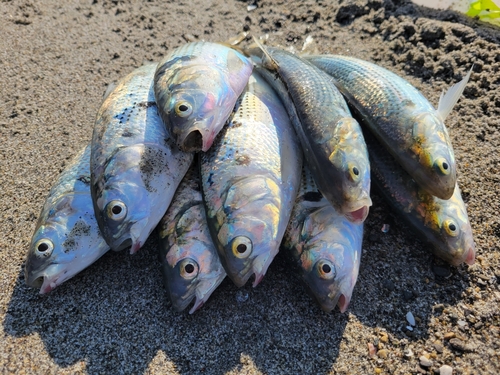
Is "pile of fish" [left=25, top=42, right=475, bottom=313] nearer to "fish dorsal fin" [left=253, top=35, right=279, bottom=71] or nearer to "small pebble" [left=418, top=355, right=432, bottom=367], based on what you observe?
"fish dorsal fin" [left=253, top=35, right=279, bottom=71]

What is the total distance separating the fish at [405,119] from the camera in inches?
120

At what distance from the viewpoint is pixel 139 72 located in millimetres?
4125

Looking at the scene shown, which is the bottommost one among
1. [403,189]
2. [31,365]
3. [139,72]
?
[31,365]

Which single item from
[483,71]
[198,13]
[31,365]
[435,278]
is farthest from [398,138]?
[198,13]

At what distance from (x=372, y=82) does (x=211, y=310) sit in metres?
2.42

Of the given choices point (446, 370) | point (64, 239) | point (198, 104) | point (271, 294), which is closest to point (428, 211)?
point (446, 370)

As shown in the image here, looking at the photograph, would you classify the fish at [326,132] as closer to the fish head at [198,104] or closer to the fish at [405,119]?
the fish at [405,119]

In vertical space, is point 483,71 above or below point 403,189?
above

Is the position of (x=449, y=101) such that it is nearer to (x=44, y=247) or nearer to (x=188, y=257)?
(x=188, y=257)

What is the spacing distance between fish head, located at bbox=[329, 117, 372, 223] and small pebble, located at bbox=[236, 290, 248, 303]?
1001 millimetres

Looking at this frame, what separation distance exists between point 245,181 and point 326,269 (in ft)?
2.87

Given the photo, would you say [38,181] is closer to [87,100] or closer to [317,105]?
[87,100]

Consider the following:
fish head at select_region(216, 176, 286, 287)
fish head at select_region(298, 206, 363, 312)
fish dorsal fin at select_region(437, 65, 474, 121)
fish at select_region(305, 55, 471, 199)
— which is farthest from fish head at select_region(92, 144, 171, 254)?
fish dorsal fin at select_region(437, 65, 474, 121)

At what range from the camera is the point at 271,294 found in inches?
126
